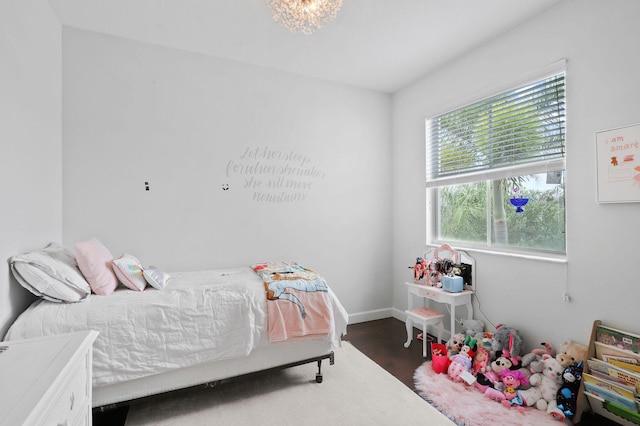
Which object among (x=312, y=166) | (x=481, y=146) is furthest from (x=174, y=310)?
(x=481, y=146)

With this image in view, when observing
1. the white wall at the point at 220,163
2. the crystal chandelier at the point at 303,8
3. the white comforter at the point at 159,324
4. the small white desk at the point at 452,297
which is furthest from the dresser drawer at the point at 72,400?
the small white desk at the point at 452,297

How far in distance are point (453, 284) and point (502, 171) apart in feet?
3.41

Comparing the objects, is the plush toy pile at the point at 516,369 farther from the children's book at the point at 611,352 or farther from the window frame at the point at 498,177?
the window frame at the point at 498,177

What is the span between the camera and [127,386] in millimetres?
1824

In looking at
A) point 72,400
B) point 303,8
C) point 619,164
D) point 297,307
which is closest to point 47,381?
point 72,400

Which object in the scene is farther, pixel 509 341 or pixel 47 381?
pixel 509 341

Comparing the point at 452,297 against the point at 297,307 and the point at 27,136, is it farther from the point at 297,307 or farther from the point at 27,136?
the point at 27,136

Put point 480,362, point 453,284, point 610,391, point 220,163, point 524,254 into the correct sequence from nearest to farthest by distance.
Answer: point 610,391, point 480,362, point 524,254, point 453,284, point 220,163

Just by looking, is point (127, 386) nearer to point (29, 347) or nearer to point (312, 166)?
point (29, 347)

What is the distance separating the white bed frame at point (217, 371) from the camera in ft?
5.90

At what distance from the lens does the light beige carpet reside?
A: 192 cm

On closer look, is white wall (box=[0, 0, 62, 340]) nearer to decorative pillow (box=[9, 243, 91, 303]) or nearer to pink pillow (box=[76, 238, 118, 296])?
decorative pillow (box=[9, 243, 91, 303])

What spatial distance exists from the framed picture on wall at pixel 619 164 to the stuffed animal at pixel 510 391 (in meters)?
1.28

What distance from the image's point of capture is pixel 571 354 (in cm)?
204
